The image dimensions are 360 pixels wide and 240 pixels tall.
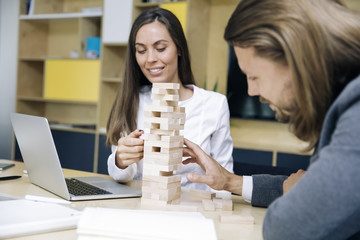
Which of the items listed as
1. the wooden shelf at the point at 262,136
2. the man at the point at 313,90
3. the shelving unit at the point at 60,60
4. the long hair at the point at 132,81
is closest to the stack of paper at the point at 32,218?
the man at the point at 313,90

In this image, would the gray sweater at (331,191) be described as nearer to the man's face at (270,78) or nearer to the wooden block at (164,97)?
the man's face at (270,78)

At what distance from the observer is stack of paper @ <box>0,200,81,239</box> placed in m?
0.89

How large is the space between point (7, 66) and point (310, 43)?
4997 millimetres

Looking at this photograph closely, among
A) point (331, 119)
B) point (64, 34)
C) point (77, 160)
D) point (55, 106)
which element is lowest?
point (77, 160)

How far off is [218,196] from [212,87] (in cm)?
272

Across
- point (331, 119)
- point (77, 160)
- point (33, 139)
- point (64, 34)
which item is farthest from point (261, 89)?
point (64, 34)

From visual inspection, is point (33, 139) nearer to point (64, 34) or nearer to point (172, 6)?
point (172, 6)

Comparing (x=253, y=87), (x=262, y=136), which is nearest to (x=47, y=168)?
(x=253, y=87)

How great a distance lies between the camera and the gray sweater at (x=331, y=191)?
67 cm

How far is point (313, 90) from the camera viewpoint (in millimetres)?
789

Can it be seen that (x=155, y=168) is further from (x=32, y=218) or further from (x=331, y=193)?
(x=331, y=193)

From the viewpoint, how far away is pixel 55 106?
487 centimetres

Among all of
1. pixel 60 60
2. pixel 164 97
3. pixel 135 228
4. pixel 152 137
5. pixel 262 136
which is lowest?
pixel 262 136

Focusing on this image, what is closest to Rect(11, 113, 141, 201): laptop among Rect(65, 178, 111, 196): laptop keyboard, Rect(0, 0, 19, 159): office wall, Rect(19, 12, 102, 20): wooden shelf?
Rect(65, 178, 111, 196): laptop keyboard
